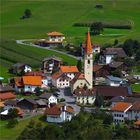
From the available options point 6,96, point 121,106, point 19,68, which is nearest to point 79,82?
point 6,96

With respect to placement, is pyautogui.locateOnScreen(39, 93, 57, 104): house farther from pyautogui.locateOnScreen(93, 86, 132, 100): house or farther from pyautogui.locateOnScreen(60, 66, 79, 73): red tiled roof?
pyautogui.locateOnScreen(60, 66, 79, 73): red tiled roof

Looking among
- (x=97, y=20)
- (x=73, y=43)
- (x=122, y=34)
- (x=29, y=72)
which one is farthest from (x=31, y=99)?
(x=97, y=20)

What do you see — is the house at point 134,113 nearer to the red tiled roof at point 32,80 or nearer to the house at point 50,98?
the house at point 50,98

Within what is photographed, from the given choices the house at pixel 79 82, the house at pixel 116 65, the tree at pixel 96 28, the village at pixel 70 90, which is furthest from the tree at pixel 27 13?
the house at pixel 79 82

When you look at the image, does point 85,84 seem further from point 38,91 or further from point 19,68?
point 19,68

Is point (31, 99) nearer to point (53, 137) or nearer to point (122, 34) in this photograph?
point (53, 137)
